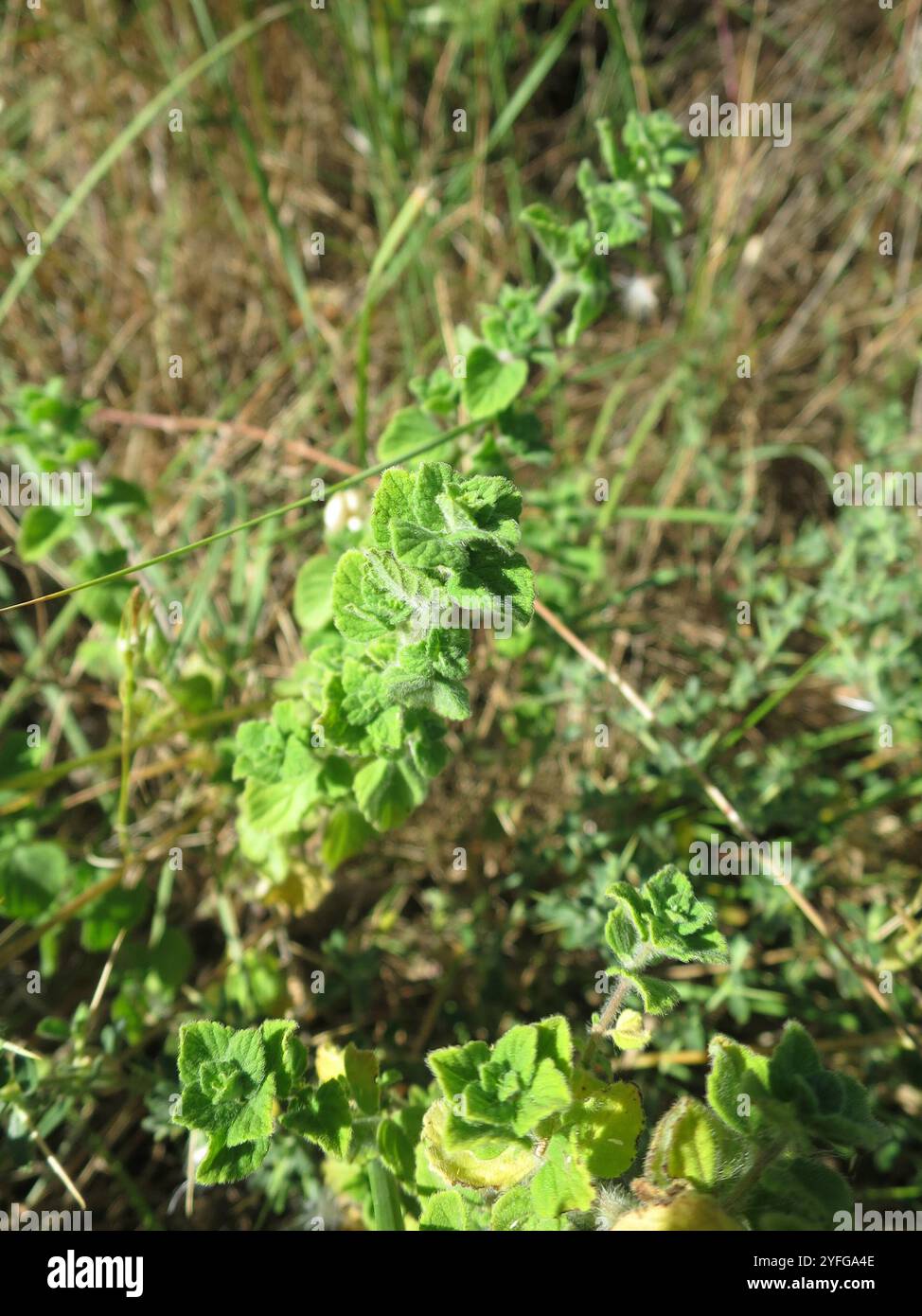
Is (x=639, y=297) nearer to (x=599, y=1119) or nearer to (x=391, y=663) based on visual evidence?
(x=391, y=663)

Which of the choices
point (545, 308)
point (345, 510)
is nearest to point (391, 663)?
point (345, 510)

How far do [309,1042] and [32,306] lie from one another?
2.61 metres

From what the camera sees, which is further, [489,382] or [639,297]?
[639,297]

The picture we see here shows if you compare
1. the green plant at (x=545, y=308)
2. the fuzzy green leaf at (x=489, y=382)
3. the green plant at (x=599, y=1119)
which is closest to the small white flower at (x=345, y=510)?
the green plant at (x=545, y=308)

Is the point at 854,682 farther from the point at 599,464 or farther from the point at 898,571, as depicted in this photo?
the point at 599,464

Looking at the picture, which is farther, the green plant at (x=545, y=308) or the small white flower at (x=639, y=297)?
the small white flower at (x=639, y=297)

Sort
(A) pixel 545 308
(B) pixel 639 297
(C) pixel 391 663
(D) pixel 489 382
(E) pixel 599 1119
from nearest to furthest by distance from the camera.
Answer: (E) pixel 599 1119 → (C) pixel 391 663 → (D) pixel 489 382 → (A) pixel 545 308 → (B) pixel 639 297

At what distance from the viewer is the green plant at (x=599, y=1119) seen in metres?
1.38

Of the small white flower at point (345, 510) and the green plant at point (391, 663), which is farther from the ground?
the small white flower at point (345, 510)

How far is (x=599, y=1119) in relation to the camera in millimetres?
1427

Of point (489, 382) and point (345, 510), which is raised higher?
point (489, 382)

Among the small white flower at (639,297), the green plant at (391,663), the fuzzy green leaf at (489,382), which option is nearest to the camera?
the green plant at (391,663)

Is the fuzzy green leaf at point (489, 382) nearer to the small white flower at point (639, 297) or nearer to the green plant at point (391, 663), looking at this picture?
the green plant at point (391, 663)
